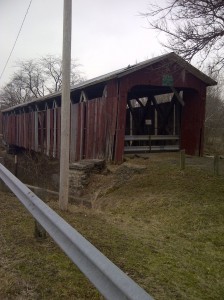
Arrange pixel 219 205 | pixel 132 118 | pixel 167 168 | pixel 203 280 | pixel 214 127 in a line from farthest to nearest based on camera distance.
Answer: pixel 214 127 → pixel 132 118 → pixel 167 168 → pixel 219 205 → pixel 203 280

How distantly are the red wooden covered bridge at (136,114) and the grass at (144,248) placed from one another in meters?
4.56

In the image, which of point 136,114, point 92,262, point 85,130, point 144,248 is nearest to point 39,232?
point 144,248

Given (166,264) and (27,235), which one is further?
(27,235)

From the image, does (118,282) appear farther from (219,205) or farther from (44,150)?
(44,150)

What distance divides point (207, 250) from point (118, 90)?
8620 mm

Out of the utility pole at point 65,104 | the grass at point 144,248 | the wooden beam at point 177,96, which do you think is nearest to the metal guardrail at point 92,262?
Answer: the grass at point 144,248

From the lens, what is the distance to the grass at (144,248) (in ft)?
11.2

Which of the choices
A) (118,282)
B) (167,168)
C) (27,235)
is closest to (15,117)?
(167,168)

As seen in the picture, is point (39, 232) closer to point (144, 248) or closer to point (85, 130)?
point (144, 248)

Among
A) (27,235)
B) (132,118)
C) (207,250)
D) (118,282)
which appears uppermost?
(132,118)

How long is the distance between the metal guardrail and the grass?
1.34ft

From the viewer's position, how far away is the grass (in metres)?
3.43

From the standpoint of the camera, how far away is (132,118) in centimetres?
1805

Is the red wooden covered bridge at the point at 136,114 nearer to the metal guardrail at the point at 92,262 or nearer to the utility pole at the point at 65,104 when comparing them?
the utility pole at the point at 65,104
